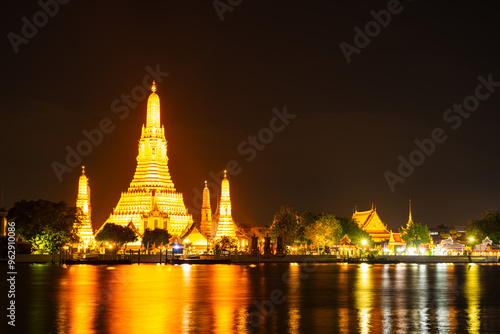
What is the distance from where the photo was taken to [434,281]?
58844 mm

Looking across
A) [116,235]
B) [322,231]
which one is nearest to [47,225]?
[116,235]

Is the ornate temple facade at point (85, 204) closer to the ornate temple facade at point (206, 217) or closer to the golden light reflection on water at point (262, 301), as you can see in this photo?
the ornate temple facade at point (206, 217)

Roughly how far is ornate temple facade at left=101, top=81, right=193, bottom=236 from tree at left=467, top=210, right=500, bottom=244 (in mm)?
44718

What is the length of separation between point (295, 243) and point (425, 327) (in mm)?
91869

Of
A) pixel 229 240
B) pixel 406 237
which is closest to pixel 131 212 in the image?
pixel 229 240

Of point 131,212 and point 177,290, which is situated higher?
point 131,212

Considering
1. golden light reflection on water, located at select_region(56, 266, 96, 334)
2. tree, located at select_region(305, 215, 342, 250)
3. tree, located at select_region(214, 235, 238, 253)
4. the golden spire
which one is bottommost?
golden light reflection on water, located at select_region(56, 266, 96, 334)

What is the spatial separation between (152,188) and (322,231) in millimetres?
30958

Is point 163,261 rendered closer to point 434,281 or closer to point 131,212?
point 131,212

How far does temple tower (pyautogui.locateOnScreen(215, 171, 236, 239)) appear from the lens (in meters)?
136

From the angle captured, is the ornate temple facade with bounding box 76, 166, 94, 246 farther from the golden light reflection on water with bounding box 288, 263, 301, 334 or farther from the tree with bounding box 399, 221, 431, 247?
the golden light reflection on water with bounding box 288, 263, 301, 334

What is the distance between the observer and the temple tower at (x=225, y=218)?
136 meters

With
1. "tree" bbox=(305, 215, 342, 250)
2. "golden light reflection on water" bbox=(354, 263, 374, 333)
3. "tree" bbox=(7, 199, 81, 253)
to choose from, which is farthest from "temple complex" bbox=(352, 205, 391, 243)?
"golden light reflection on water" bbox=(354, 263, 374, 333)

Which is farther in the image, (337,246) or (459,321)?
(337,246)
